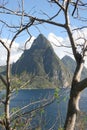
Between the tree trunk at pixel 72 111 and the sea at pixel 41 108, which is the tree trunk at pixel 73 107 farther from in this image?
the sea at pixel 41 108

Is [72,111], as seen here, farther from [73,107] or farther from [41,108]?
[41,108]

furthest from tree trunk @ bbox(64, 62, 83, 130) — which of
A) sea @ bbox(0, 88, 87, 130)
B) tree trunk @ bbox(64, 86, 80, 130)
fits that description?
sea @ bbox(0, 88, 87, 130)

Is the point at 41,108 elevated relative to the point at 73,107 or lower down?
lower down

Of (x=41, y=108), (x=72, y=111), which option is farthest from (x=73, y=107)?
(x=41, y=108)

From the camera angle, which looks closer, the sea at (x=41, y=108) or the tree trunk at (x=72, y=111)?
the tree trunk at (x=72, y=111)

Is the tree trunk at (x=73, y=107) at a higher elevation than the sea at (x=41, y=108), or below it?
higher

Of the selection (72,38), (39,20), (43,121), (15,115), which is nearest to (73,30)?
(72,38)

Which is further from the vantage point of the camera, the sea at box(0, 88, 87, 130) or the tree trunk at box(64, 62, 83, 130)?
the sea at box(0, 88, 87, 130)

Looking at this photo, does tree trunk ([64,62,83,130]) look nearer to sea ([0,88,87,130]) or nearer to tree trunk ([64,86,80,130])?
tree trunk ([64,86,80,130])

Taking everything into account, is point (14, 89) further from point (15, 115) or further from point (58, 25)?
point (58, 25)

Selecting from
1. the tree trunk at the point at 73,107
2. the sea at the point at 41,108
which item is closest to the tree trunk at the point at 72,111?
the tree trunk at the point at 73,107

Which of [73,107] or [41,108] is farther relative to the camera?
[41,108]

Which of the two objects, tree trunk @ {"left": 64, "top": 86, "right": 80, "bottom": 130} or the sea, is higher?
tree trunk @ {"left": 64, "top": 86, "right": 80, "bottom": 130}
